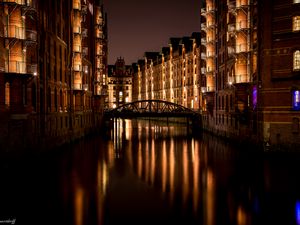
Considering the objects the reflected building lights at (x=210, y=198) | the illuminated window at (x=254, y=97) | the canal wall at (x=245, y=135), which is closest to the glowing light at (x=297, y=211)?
the reflected building lights at (x=210, y=198)

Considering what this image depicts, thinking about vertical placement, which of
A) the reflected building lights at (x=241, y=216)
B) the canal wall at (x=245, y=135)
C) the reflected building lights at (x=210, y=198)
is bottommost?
the reflected building lights at (x=241, y=216)

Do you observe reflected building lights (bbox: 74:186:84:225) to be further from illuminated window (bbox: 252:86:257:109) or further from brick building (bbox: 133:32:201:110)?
brick building (bbox: 133:32:201:110)

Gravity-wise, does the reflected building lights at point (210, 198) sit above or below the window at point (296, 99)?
below

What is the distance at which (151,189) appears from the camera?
18.1 metres

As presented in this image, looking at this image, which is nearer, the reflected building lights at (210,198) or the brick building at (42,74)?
the reflected building lights at (210,198)

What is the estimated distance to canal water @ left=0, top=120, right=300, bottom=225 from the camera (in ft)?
45.4

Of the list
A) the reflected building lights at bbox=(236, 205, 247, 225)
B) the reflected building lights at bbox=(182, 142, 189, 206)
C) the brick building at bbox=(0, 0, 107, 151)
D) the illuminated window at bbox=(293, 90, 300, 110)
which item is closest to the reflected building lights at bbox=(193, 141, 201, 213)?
the reflected building lights at bbox=(182, 142, 189, 206)

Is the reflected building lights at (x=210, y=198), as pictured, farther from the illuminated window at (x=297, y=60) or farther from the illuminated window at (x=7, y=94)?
the illuminated window at (x=7, y=94)

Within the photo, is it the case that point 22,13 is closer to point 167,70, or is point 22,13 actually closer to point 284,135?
point 284,135

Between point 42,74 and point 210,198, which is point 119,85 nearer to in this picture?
point 42,74

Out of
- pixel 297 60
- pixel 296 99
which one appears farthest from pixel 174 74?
pixel 296 99

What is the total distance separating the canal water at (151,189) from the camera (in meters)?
13.9

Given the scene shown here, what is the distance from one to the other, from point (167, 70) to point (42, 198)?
245 feet

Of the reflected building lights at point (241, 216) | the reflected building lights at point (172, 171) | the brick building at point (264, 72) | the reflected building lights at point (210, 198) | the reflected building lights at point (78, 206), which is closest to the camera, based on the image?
the reflected building lights at point (241, 216)
